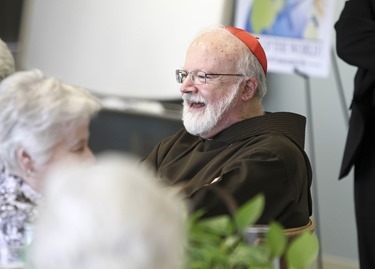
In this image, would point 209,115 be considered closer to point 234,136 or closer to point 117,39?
point 234,136

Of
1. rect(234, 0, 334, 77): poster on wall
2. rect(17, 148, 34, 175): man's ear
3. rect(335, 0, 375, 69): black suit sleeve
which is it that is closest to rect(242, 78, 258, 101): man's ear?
rect(335, 0, 375, 69): black suit sleeve

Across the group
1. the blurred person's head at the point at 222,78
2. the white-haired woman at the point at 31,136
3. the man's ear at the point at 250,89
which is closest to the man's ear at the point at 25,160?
the white-haired woman at the point at 31,136

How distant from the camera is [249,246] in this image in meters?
1.32

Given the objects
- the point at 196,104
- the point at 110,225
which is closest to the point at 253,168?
the point at 196,104

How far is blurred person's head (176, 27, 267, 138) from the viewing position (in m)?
2.96

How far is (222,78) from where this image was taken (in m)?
2.99

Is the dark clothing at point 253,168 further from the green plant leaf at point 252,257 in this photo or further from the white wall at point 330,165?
the white wall at point 330,165

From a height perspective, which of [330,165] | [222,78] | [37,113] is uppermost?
[37,113]

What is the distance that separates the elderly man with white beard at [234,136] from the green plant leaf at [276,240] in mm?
1294

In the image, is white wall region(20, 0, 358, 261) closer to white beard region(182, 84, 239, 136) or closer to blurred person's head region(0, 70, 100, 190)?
white beard region(182, 84, 239, 136)

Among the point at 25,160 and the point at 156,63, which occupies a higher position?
the point at 25,160

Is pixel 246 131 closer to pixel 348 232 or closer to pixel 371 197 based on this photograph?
pixel 371 197

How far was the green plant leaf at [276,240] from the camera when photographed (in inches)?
49.9

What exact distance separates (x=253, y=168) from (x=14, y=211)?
2.92 ft
